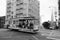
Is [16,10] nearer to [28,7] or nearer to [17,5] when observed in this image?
[17,5]

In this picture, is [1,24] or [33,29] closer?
[33,29]

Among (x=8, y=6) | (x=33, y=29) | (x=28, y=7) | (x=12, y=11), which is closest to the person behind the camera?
(x=33, y=29)

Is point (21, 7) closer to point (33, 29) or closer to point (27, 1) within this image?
point (27, 1)

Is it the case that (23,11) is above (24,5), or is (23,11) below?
below

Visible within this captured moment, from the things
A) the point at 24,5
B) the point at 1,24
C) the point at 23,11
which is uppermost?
the point at 24,5

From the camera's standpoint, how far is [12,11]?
131 feet

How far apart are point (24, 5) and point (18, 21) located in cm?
1962

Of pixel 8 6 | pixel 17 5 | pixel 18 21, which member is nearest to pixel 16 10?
pixel 17 5

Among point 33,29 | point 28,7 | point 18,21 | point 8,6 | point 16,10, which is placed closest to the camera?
point 33,29

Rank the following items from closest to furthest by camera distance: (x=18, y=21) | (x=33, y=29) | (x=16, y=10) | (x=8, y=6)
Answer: (x=33, y=29), (x=18, y=21), (x=16, y=10), (x=8, y=6)

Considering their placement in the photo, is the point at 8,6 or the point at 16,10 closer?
the point at 16,10

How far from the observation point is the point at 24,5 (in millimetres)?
34406

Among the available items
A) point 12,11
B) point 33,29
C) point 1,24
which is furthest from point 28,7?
point 33,29

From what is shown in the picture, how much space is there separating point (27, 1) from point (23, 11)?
170 inches
